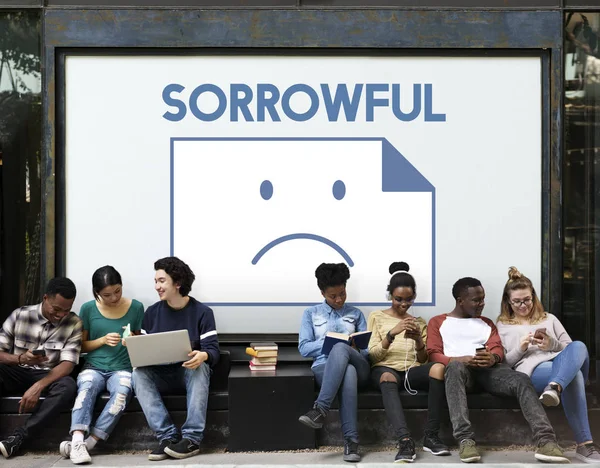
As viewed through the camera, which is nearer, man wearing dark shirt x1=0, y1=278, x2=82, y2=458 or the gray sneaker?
the gray sneaker

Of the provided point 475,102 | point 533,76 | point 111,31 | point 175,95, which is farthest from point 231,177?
point 533,76

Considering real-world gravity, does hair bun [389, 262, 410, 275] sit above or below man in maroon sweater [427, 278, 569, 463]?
above

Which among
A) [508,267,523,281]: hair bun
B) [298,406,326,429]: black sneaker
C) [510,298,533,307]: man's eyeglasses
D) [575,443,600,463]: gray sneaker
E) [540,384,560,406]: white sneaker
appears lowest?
[575,443,600,463]: gray sneaker

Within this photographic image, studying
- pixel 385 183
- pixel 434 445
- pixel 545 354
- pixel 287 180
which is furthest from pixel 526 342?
pixel 287 180

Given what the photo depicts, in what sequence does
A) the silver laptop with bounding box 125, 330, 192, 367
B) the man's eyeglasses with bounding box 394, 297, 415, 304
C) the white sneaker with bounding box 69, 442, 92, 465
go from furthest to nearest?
the man's eyeglasses with bounding box 394, 297, 415, 304 < the silver laptop with bounding box 125, 330, 192, 367 < the white sneaker with bounding box 69, 442, 92, 465

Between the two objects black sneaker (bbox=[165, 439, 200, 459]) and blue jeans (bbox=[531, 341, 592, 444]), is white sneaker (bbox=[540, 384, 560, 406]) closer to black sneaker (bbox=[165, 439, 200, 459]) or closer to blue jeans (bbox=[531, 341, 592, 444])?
blue jeans (bbox=[531, 341, 592, 444])

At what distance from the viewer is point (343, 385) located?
635 centimetres

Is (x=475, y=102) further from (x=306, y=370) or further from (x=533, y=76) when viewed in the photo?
(x=306, y=370)

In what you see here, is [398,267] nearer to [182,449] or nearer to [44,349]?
[182,449]

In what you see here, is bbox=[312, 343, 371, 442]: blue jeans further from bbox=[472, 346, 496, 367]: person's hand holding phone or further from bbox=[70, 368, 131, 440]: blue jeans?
bbox=[70, 368, 131, 440]: blue jeans

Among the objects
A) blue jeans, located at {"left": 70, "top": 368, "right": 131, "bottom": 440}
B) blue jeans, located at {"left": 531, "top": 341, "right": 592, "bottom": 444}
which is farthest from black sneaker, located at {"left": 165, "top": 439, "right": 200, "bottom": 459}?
blue jeans, located at {"left": 531, "top": 341, "right": 592, "bottom": 444}

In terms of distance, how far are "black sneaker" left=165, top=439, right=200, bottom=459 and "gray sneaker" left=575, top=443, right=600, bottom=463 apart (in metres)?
2.84

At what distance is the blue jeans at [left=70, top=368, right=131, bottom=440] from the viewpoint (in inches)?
247

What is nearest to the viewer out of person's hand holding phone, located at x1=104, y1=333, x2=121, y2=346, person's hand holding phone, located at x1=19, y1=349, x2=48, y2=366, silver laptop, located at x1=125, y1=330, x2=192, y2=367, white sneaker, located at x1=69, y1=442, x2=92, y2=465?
white sneaker, located at x1=69, y1=442, x2=92, y2=465
